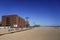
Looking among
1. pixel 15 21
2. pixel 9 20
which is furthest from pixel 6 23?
pixel 15 21

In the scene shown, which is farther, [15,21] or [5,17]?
[5,17]

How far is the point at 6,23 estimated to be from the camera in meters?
106

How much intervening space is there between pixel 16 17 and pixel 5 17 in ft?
47.1

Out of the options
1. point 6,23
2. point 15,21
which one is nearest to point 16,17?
point 15,21

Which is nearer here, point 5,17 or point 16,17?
point 16,17

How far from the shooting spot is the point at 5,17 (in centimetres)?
10762

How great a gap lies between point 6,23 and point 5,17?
6.40 meters

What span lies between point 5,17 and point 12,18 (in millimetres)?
9106

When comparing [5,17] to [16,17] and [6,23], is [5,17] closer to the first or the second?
[6,23]

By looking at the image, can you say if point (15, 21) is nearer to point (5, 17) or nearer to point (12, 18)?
point (12, 18)

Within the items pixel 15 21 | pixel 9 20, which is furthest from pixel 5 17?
pixel 15 21

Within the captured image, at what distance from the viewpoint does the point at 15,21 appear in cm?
9994

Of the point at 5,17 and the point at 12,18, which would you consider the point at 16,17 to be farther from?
the point at 5,17

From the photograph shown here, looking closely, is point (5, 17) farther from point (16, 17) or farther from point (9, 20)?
point (16, 17)
